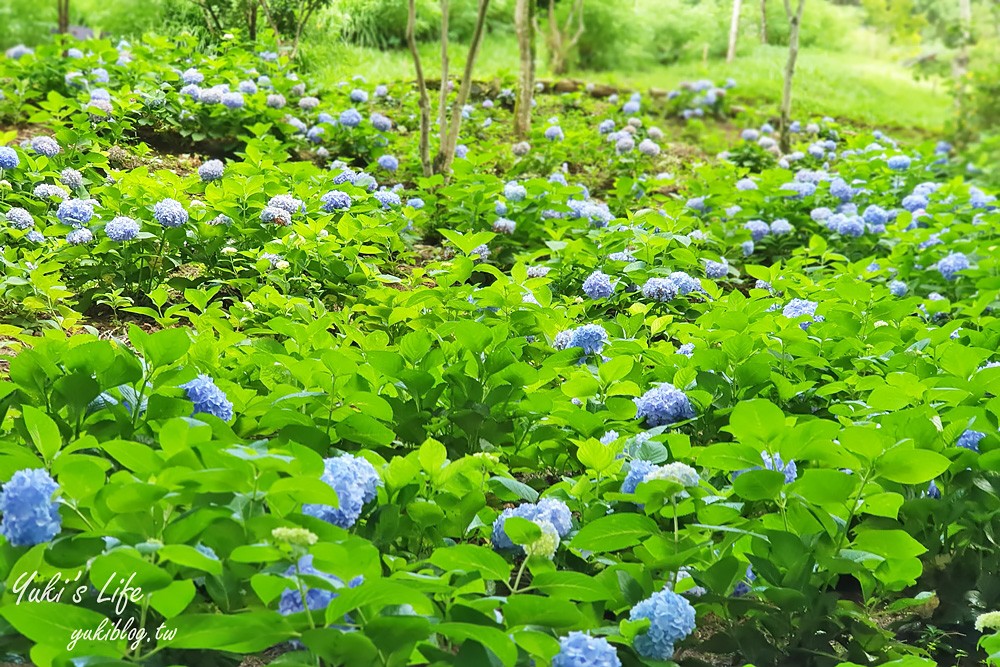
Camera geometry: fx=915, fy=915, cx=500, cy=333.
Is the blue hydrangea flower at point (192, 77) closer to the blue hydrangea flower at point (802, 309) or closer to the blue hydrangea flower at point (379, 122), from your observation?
the blue hydrangea flower at point (379, 122)

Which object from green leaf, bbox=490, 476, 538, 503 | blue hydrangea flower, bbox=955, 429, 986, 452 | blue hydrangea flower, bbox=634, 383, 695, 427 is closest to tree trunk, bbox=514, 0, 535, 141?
blue hydrangea flower, bbox=634, 383, 695, 427

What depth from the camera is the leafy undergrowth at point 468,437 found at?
108cm

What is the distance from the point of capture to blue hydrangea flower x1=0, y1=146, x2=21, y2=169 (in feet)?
9.85

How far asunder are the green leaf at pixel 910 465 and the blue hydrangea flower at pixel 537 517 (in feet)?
1.57

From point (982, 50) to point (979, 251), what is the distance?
1252 centimetres

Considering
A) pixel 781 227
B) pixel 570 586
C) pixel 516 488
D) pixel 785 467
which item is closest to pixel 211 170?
pixel 781 227

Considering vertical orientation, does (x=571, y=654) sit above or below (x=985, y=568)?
above

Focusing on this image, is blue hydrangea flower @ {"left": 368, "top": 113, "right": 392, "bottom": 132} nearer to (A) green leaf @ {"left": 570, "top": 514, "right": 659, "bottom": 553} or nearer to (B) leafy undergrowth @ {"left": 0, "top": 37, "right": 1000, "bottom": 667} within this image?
(B) leafy undergrowth @ {"left": 0, "top": 37, "right": 1000, "bottom": 667}

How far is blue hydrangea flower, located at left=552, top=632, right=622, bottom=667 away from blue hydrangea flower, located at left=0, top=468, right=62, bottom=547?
633 mm

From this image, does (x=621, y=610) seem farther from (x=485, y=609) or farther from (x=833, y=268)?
(x=833, y=268)

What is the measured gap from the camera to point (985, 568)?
1652 millimetres

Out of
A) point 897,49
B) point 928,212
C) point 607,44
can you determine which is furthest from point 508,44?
point 897,49

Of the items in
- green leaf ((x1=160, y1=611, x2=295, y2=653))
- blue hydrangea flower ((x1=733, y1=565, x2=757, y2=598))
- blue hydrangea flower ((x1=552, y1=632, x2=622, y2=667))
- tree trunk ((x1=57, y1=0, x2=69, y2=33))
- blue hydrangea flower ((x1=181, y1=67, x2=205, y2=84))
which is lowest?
blue hydrangea flower ((x1=733, y1=565, x2=757, y2=598))

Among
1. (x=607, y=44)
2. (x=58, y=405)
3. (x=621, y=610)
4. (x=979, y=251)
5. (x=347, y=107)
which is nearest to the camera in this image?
(x=621, y=610)
